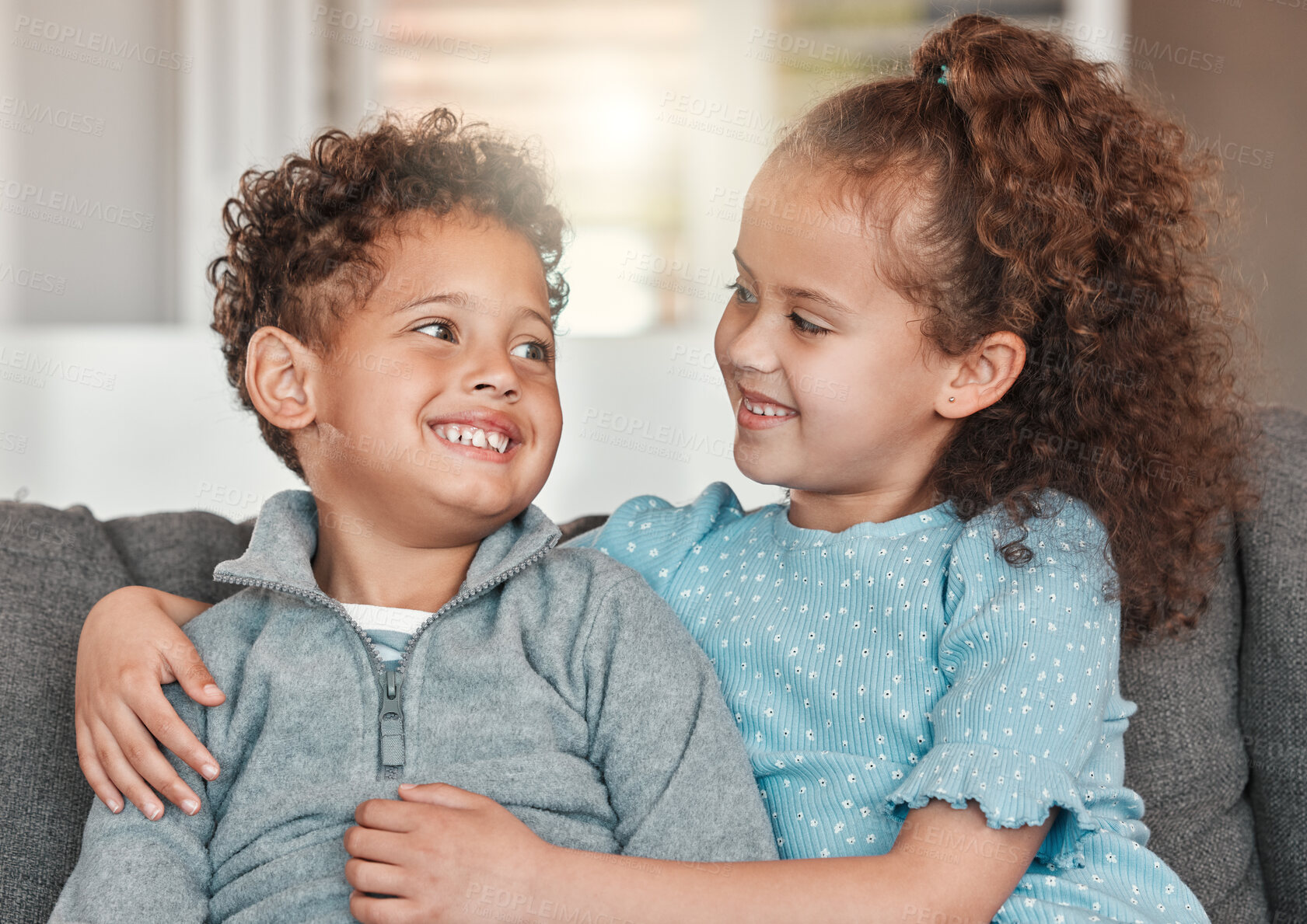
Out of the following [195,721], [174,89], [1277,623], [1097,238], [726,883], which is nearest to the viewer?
[726,883]

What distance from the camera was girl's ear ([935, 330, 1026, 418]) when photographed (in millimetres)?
1434

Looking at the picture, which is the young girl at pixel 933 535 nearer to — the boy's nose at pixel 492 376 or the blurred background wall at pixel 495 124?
the boy's nose at pixel 492 376

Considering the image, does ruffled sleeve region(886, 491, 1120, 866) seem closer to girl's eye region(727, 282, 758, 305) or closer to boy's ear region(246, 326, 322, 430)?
girl's eye region(727, 282, 758, 305)

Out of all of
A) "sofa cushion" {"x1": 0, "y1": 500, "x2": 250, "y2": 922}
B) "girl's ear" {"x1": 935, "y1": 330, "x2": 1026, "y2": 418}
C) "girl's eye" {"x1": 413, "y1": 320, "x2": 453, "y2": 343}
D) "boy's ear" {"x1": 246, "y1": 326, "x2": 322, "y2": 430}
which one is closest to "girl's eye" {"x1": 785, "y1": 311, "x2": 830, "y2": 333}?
"girl's ear" {"x1": 935, "y1": 330, "x2": 1026, "y2": 418}

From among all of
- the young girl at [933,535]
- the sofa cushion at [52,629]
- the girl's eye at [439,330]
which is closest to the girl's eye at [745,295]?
the young girl at [933,535]

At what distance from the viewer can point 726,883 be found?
110 centimetres

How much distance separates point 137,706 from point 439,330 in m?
0.53

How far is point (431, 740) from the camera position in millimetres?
1234

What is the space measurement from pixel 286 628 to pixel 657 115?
3.24 metres

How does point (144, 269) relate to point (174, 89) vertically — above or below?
below

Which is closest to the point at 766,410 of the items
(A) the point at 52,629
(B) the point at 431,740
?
(B) the point at 431,740

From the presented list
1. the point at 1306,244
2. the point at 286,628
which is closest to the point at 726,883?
the point at 286,628

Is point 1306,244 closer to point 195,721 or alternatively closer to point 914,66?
point 914,66

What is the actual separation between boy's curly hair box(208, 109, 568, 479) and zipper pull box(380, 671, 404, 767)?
1.34ft
